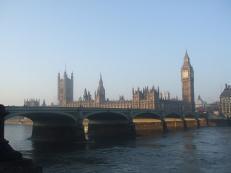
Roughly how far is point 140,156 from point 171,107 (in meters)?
115

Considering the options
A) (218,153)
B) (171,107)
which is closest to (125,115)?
(218,153)

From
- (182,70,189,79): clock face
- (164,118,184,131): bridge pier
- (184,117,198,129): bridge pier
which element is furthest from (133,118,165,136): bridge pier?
(182,70,189,79): clock face

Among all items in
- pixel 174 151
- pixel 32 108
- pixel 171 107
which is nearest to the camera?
pixel 174 151

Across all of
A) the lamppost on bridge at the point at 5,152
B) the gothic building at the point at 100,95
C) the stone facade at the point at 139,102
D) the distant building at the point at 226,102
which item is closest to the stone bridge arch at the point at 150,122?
the stone facade at the point at 139,102

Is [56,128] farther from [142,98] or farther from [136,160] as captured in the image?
[142,98]

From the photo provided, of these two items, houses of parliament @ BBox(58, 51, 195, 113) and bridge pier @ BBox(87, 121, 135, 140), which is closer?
bridge pier @ BBox(87, 121, 135, 140)

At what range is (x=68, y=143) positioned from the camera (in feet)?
184

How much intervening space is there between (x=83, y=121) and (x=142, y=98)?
232 feet

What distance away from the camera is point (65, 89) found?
18088 cm

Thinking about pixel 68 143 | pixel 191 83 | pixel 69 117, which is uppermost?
pixel 191 83

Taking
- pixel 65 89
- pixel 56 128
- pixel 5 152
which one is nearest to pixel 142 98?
pixel 65 89

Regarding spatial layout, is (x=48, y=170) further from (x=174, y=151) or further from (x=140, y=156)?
(x=174, y=151)

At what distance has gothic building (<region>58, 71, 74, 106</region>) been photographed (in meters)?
180

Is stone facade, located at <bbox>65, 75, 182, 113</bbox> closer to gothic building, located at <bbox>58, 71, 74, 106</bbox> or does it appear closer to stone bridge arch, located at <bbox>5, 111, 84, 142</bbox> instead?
gothic building, located at <bbox>58, 71, 74, 106</bbox>
